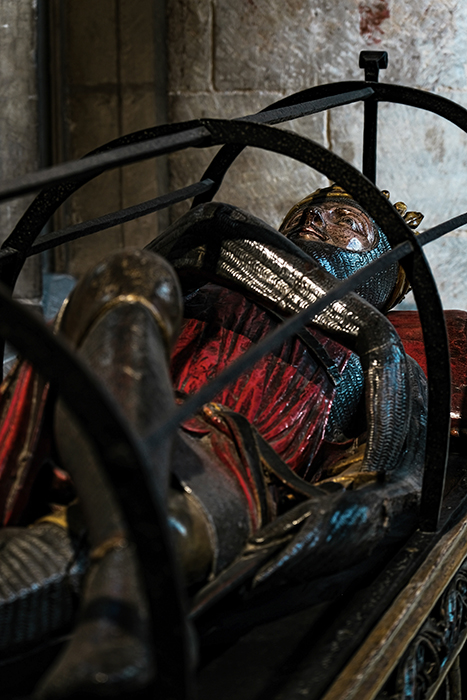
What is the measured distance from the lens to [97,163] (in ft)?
3.74

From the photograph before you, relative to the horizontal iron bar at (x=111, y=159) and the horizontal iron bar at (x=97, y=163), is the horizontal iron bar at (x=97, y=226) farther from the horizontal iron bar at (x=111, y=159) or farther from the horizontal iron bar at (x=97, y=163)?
the horizontal iron bar at (x=97, y=163)

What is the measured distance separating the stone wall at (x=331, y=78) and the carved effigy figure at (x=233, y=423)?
5.23 feet

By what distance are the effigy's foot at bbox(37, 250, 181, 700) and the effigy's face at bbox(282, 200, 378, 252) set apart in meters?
0.98

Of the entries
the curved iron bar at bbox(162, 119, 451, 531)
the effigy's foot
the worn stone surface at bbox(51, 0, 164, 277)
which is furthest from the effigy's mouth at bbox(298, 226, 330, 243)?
the worn stone surface at bbox(51, 0, 164, 277)

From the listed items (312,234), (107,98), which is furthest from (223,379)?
(107,98)

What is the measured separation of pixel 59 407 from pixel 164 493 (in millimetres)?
241

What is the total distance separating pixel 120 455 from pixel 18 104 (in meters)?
3.24

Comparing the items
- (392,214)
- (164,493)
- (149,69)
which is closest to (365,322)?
(392,214)

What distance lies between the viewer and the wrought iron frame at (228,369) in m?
0.88

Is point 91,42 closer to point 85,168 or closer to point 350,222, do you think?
point 350,222

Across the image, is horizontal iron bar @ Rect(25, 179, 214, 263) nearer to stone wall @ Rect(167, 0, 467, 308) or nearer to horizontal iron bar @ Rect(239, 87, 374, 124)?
horizontal iron bar @ Rect(239, 87, 374, 124)

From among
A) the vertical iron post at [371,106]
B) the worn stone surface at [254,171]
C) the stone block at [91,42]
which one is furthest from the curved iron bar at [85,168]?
the stone block at [91,42]

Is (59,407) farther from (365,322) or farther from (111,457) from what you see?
(365,322)

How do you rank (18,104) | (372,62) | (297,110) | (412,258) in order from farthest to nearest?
(18,104), (372,62), (297,110), (412,258)
